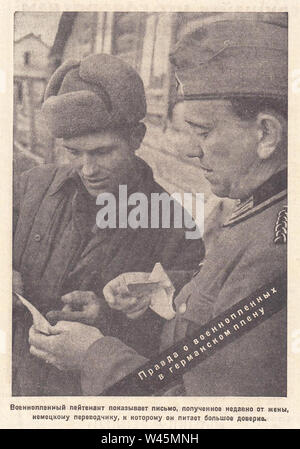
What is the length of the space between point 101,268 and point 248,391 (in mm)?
926

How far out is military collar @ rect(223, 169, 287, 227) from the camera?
10.8ft

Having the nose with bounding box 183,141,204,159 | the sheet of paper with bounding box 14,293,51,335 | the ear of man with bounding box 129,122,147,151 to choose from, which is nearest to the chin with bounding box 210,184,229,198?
the nose with bounding box 183,141,204,159

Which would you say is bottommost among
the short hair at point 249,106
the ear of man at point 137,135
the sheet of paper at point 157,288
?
the sheet of paper at point 157,288

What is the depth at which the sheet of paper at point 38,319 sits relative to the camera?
10.9 ft

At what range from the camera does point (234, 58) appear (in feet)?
10.7

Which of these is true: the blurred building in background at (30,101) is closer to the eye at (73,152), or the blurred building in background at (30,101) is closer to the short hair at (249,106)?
the eye at (73,152)

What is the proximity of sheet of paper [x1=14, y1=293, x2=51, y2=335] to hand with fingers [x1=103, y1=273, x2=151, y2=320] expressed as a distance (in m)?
0.32

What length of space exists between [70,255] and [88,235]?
0.13 meters

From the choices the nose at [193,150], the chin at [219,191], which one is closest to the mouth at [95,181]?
the nose at [193,150]

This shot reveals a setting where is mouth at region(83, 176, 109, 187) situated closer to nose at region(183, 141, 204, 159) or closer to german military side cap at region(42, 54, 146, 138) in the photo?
german military side cap at region(42, 54, 146, 138)

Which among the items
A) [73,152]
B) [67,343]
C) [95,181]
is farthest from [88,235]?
[67,343]

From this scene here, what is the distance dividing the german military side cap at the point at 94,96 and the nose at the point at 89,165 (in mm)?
117

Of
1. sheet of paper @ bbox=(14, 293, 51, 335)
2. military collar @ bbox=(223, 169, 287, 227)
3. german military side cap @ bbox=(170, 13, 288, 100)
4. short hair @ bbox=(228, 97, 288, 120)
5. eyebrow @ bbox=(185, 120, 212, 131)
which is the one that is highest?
german military side cap @ bbox=(170, 13, 288, 100)
